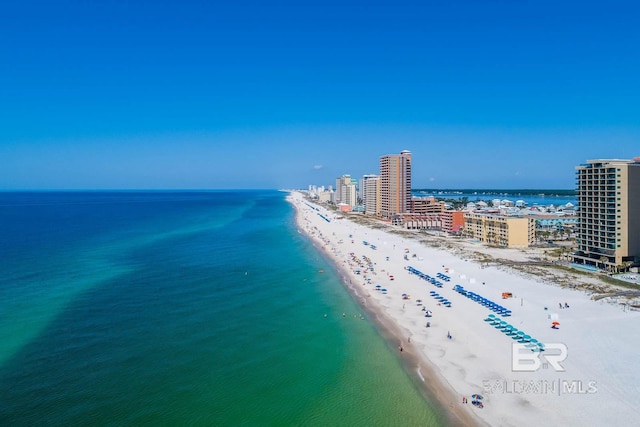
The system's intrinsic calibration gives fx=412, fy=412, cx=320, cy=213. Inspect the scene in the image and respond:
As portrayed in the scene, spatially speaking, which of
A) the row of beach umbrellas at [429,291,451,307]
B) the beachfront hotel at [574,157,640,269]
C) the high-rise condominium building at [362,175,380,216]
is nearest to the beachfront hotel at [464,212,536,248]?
the beachfront hotel at [574,157,640,269]

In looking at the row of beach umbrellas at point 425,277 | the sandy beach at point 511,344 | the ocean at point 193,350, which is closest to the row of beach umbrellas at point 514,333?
the sandy beach at point 511,344

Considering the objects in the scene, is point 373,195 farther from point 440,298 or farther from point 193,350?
point 193,350

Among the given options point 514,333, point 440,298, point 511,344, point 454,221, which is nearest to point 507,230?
point 454,221

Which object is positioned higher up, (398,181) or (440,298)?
(398,181)

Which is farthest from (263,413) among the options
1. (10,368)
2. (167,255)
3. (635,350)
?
(167,255)

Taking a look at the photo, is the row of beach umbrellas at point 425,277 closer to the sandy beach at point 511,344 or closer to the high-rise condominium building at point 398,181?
the sandy beach at point 511,344

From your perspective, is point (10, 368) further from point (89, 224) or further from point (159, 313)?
point (89, 224)

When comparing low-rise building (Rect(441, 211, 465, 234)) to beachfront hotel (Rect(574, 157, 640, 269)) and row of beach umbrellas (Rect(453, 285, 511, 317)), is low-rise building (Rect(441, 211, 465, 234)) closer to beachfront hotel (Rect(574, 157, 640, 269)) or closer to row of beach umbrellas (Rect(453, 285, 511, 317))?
beachfront hotel (Rect(574, 157, 640, 269))
